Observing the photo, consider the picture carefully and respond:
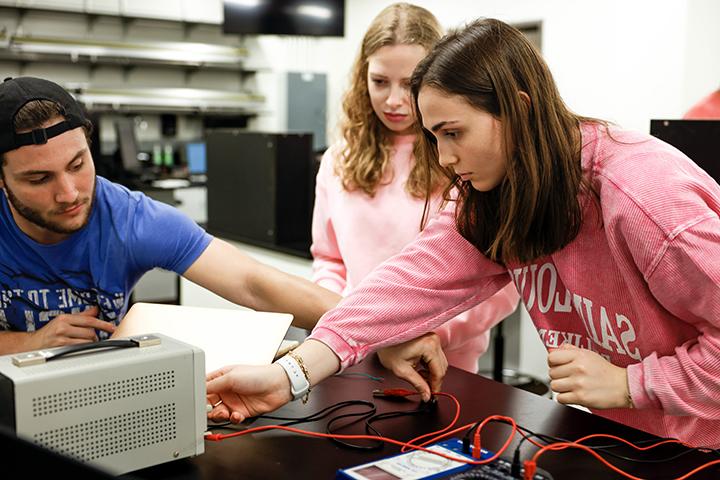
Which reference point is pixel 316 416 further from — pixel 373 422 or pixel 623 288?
pixel 623 288

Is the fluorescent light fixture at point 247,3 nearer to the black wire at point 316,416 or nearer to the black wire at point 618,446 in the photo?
the black wire at point 316,416

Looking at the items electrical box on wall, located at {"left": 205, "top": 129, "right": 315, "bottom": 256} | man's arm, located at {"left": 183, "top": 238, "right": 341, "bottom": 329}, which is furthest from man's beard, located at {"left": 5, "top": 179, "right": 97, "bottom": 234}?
electrical box on wall, located at {"left": 205, "top": 129, "right": 315, "bottom": 256}

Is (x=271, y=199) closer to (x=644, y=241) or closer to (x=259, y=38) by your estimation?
(x=644, y=241)

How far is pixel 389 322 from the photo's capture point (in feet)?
4.31

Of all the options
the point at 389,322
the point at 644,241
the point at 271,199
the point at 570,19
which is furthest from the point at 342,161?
the point at 570,19

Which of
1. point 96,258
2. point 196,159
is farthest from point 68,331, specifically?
point 196,159

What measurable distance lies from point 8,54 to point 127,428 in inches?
256

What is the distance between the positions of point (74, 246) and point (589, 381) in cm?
104

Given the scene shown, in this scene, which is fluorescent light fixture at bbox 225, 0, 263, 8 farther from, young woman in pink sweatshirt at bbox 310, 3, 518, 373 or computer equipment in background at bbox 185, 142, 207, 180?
young woman in pink sweatshirt at bbox 310, 3, 518, 373

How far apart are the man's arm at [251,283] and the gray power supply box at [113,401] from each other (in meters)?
0.59

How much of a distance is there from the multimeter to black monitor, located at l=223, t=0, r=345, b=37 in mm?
5643

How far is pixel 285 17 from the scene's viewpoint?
245 inches

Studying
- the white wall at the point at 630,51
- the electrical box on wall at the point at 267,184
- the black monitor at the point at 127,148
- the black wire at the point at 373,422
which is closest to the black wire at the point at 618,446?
the black wire at the point at 373,422

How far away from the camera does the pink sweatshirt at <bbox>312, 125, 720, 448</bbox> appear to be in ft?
3.38
